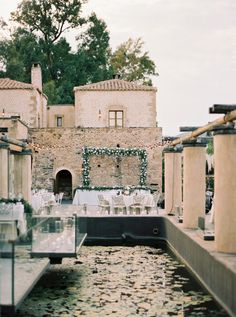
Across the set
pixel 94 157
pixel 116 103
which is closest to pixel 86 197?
pixel 94 157

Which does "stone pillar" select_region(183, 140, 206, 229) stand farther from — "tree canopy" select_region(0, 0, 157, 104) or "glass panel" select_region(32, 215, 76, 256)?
"tree canopy" select_region(0, 0, 157, 104)

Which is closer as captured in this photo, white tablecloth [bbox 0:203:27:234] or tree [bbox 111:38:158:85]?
white tablecloth [bbox 0:203:27:234]

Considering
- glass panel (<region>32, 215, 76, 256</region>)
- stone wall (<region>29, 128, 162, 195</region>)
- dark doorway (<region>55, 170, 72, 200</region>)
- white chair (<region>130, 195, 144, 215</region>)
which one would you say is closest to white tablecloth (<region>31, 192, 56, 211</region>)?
white chair (<region>130, 195, 144, 215</region>)

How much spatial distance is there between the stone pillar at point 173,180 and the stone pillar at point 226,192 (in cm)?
799

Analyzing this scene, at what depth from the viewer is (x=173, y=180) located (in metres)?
18.2

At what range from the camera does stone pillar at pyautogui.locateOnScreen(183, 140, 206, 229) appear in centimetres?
1398

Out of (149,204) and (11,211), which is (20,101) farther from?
(11,211)

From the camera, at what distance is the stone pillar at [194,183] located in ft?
45.9

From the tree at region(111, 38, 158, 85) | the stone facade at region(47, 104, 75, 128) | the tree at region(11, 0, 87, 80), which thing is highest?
the tree at region(11, 0, 87, 80)

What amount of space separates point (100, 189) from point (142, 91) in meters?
13.1

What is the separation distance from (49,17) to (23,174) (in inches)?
1314

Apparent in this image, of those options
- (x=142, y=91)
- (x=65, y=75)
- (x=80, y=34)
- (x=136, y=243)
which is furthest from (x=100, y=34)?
(x=136, y=243)

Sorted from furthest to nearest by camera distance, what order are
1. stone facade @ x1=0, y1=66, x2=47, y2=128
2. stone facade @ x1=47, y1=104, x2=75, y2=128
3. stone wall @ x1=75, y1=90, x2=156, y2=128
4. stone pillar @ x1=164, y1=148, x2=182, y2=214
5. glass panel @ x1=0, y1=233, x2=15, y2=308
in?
stone facade @ x1=47, y1=104, x2=75, y2=128
stone wall @ x1=75, y1=90, x2=156, y2=128
stone facade @ x1=0, y1=66, x2=47, y2=128
stone pillar @ x1=164, y1=148, x2=182, y2=214
glass panel @ x1=0, y1=233, x2=15, y2=308

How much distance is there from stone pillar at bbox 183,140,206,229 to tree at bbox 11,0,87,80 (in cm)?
→ 3543
